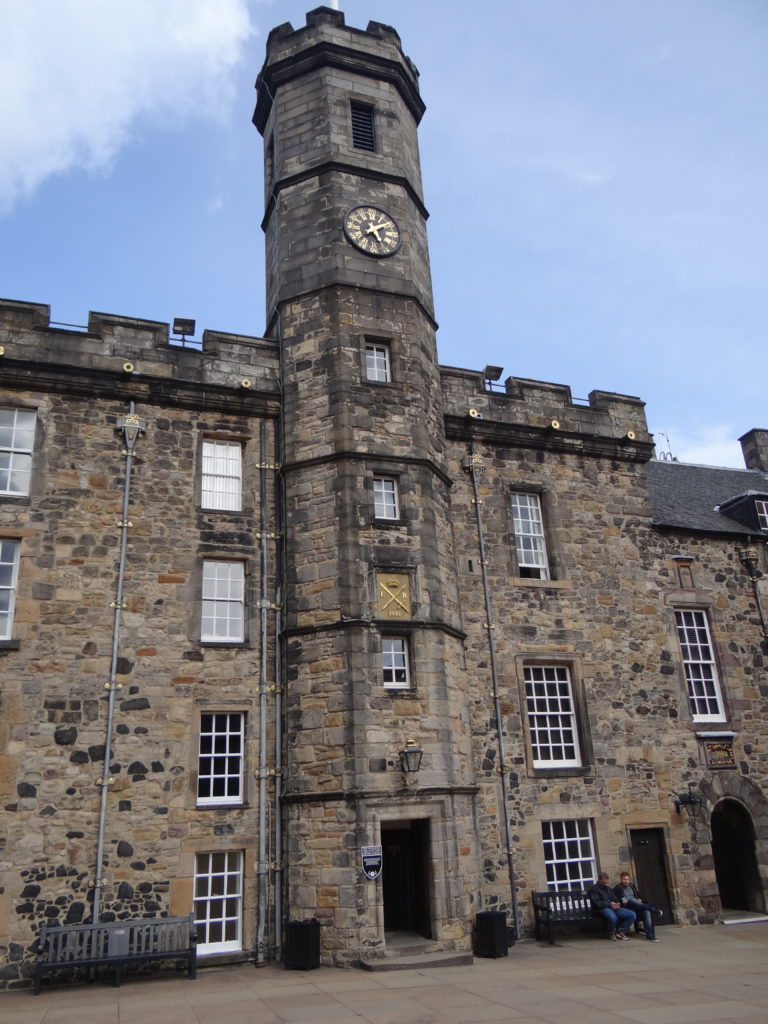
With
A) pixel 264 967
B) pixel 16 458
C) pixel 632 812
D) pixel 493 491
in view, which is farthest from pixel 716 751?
pixel 16 458

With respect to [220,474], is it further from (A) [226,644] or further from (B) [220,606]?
(A) [226,644]

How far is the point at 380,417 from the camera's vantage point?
47.9 feet

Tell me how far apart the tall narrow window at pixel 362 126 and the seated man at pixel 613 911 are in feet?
48.8

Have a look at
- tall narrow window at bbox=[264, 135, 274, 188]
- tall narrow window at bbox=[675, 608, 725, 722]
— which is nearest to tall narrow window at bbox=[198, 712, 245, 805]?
tall narrow window at bbox=[675, 608, 725, 722]

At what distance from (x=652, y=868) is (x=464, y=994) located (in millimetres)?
6902

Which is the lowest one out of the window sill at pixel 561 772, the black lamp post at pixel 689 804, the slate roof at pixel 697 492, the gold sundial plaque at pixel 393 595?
the black lamp post at pixel 689 804

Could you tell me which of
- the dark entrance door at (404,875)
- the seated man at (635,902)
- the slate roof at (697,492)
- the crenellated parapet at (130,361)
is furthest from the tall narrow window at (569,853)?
the crenellated parapet at (130,361)

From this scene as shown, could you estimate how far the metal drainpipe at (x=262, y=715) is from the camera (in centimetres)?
1230

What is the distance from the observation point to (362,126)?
55.9ft

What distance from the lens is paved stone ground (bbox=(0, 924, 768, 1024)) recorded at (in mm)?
8727

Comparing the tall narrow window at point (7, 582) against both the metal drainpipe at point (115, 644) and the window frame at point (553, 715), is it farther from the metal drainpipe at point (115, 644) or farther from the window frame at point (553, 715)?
the window frame at point (553, 715)

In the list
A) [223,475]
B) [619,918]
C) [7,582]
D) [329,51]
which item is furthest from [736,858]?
[329,51]

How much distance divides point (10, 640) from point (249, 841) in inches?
189

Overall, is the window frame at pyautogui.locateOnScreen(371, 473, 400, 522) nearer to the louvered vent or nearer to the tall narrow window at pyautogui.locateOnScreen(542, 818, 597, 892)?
the tall narrow window at pyautogui.locateOnScreen(542, 818, 597, 892)
